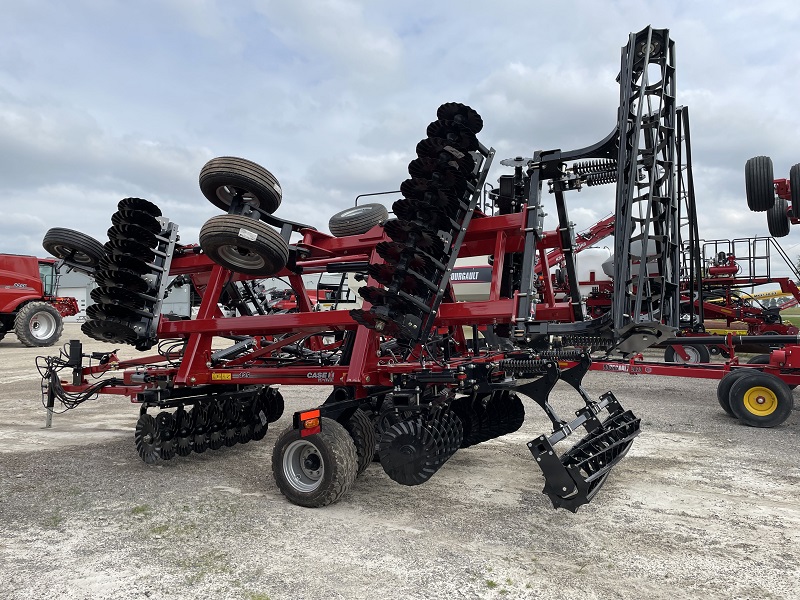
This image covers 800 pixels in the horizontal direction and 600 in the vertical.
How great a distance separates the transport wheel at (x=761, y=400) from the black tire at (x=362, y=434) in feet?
15.7

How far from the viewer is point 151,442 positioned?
5238 millimetres

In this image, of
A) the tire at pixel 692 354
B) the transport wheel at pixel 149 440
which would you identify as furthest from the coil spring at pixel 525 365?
the tire at pixel 692 354

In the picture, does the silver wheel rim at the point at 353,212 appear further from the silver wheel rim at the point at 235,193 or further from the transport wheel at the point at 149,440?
the transport wheel at the point at 149,440

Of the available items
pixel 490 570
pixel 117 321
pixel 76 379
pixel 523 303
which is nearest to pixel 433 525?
pixel 490 570

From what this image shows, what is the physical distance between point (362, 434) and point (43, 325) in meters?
15.4

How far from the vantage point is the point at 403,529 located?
12.4 feet

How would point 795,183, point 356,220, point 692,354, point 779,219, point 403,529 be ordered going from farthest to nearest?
point 692,354
point 779,219
point 795,183
point 356,220
point 403,529

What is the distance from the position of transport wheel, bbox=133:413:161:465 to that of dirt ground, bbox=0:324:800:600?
5.6 inches

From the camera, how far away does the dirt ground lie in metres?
3.03

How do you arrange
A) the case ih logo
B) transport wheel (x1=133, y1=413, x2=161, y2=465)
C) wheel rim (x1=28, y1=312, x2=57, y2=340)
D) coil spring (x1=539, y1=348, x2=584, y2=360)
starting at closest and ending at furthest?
the case ih logo
coil spring (x1=539, y1=348, x2=584, y2=360)
transport wheel (x1=133, y1=413, x2=161, y2=465)
wheel rim (x1=28, y1=312, x2=57, y2=340)

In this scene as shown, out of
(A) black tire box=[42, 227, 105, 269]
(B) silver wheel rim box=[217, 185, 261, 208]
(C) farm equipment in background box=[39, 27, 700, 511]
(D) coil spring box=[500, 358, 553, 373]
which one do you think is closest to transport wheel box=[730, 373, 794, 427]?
(C) farm equipment in background box=[39, 27, 700, 511]

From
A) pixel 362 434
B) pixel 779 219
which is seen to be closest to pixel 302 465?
pixel 362 434

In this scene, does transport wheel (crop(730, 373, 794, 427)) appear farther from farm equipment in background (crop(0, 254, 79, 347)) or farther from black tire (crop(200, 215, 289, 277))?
farm equipment in background (crop(0, 254, 79, 347))

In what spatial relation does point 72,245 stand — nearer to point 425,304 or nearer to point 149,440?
point 149,440
